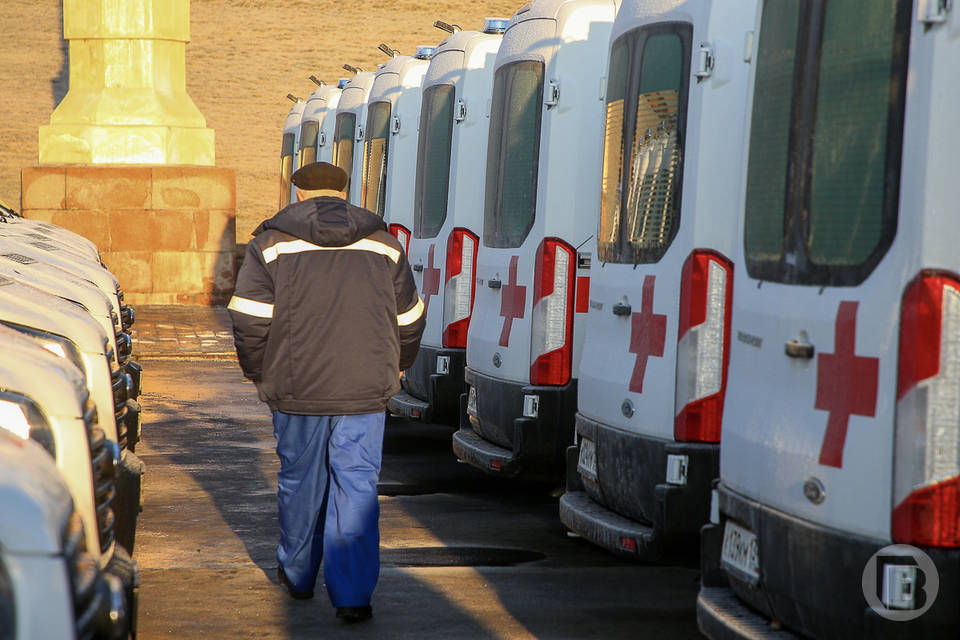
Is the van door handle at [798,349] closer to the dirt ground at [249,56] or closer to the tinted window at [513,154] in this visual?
the tinted window at [513,154]

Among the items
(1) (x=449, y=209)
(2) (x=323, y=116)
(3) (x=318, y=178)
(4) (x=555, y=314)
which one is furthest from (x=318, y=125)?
(3) (x=318, y=178)

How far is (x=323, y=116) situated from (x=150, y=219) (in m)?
5.57

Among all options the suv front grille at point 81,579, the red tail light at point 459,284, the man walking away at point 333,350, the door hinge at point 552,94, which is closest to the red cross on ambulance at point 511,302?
the door hinge at point 552,94

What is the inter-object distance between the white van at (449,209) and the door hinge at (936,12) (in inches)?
233

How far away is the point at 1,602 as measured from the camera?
293cm

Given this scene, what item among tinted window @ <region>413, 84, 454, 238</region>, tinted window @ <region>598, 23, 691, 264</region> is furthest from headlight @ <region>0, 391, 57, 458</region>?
tinted window @ <region>413, 84, 454, 238</region>

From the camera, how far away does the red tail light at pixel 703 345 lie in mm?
5977

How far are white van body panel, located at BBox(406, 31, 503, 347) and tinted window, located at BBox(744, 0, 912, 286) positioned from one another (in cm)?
496

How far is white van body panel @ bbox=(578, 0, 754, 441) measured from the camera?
6000 mm

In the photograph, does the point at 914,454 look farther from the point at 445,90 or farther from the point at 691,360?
the point at 445,90

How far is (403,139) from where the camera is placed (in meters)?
12.3

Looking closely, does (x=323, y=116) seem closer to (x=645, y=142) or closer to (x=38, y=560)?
(x=645, y=142)

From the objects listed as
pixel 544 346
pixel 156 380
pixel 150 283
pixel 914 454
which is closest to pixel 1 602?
pixel 914 454

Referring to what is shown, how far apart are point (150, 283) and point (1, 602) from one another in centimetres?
2181
